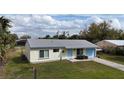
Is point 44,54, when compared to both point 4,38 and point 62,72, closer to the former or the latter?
point 4,38

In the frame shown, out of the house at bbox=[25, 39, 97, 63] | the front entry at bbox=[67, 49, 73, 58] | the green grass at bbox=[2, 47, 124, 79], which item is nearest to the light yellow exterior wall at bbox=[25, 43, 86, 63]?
the house at bbox=[25, 39, 97, 63]

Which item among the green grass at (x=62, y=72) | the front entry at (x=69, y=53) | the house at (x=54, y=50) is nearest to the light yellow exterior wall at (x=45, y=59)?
the house at (x=54, y=50)

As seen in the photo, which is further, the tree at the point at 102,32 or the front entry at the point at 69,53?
the tree at the point at 102,32

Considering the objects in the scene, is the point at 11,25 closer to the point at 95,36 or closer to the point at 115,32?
the point at 95,36

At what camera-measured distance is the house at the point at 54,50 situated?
17734 millimetres

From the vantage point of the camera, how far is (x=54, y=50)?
18.9 m

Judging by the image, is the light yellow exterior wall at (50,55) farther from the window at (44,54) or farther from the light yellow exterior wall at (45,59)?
the window at (44,54)

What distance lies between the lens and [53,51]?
1878cm

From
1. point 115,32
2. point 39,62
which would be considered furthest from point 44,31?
point 115,32

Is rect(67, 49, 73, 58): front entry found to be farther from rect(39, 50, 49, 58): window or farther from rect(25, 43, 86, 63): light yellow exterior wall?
rect(39, 50, 49, 58): window

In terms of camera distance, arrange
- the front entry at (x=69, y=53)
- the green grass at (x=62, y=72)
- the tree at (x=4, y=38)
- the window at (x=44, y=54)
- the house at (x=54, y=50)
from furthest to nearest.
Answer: the front entry at (x=69, y=53), the window at (x=44, y=54), the house at (x=54, y=50), the tree at (x=4, y=38), the green grass at (x=62, y=72)

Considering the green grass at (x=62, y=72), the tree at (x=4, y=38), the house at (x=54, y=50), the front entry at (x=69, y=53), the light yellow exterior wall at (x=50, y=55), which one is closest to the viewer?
the green grass at (x=62, y=72)
